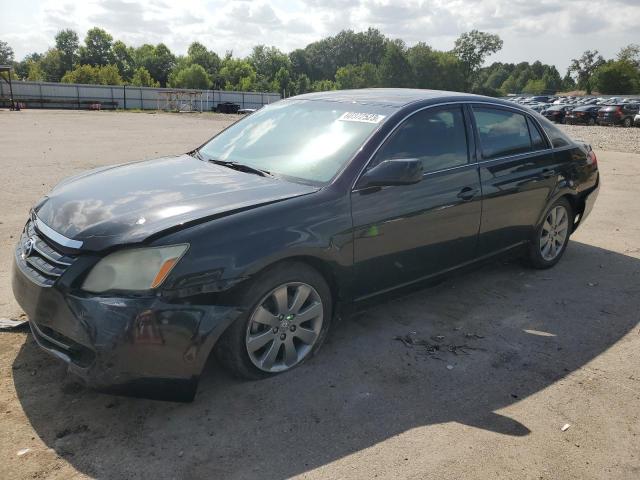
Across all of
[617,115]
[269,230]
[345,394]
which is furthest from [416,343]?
[617,115]

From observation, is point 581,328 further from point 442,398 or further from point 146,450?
point 146,450

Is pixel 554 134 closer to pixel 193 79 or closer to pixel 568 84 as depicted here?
pixel 193 79

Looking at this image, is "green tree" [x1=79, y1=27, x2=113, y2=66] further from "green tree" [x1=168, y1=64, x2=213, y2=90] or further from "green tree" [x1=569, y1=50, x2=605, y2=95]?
"green tree" [x1=569, y1=50, x2=605, y2=95]

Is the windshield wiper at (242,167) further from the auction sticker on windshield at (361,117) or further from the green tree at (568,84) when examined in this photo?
the green tree at (568,84)

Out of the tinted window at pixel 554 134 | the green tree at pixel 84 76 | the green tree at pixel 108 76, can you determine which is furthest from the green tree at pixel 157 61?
the tinted window at pixel 554 134

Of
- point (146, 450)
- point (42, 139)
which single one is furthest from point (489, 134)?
point (42, 139)

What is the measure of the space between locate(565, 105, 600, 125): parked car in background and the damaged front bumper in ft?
122

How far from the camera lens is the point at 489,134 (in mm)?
4688

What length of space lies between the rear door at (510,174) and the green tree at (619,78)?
11075 centimetres

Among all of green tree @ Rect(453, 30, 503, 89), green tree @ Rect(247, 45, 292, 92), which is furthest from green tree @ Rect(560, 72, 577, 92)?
green tree @ Rect(247, 45, 292, 92)

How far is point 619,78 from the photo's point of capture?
A: 101062 millimetres

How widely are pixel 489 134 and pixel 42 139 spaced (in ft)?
54.4

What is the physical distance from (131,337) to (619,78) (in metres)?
115

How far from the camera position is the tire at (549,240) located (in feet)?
17.6
